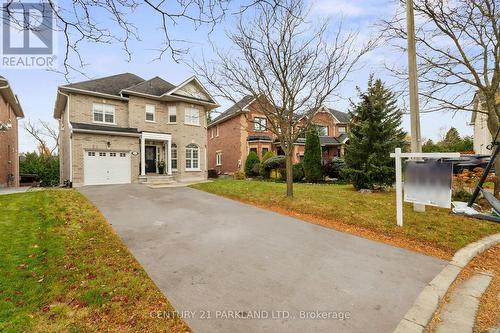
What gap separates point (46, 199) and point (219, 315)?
10.7 meters

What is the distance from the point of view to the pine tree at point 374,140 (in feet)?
40.1

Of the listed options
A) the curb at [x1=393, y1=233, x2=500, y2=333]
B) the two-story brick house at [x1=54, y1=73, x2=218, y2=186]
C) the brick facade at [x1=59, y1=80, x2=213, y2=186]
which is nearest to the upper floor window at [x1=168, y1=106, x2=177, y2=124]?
the two-story brick house at [x1=54, y1=73, x2=218, y2=186]

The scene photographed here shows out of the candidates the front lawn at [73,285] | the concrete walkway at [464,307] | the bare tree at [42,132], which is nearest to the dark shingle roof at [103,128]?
the front lawn at [73,285]

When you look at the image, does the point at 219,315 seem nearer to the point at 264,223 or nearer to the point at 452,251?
the point at 264,223

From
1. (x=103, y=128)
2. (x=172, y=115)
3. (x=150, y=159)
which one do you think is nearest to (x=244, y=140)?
(x=172, y=115)

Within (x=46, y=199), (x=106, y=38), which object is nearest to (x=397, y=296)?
(x=106, y=38)

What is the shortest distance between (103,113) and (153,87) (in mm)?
4380

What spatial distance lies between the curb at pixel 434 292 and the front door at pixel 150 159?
19.3m

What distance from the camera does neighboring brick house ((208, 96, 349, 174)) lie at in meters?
25.0

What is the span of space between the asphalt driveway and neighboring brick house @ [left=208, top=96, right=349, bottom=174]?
1708cm

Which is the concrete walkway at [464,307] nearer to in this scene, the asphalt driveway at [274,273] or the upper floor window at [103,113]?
the asphalt driveway at [274,273]

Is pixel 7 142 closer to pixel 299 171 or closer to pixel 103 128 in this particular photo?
pixel 103 128

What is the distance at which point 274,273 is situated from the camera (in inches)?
161

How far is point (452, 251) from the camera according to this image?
16.9ft
